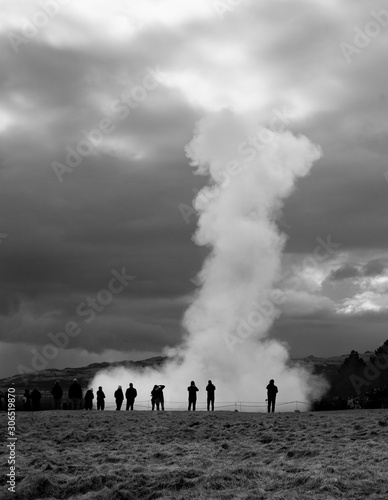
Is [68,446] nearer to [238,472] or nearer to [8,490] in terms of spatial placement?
[8,490]

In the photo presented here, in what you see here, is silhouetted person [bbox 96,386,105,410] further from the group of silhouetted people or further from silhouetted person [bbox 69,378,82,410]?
silhouetted person [bbox 69,378,82,410]

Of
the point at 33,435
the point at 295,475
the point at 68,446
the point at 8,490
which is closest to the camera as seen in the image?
the point at 295,475

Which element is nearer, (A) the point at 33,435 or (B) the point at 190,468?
(B) the point at 190,468

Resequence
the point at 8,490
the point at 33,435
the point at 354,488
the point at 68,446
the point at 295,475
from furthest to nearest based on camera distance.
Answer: the point at 33,435 < the point at 68,446 < the point at 8,490 < the point at 295,475 < the point at 354,488

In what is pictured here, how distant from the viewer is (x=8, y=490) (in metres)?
29.1

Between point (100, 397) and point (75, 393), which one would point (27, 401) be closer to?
point (75, 393)

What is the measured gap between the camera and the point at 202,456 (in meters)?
32.5

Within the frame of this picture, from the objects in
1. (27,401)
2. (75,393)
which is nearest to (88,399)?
(75,393)

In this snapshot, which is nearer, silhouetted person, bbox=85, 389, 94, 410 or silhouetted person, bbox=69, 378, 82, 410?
silhouetted person, bbox=69, 378, 82, 410

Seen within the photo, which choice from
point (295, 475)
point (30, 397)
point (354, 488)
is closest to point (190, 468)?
point (295, 475)

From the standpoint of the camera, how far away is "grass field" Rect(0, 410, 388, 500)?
2636cm

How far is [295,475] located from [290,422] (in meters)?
14.4

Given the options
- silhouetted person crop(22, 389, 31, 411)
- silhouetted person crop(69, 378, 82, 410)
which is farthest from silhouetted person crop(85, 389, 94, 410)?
silhouetted person crop(22, 389, 31, 411)

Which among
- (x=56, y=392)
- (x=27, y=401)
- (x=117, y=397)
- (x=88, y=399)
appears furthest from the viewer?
(x=27, y=401)
